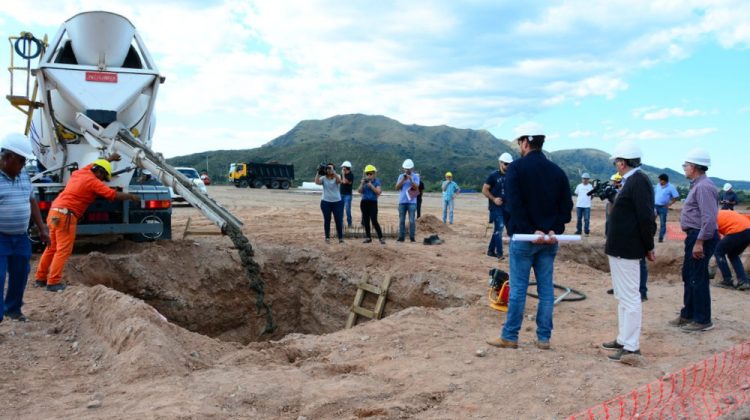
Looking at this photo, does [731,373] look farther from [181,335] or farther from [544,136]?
[181,335]

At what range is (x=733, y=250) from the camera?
795 centimetres

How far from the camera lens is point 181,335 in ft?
17.8

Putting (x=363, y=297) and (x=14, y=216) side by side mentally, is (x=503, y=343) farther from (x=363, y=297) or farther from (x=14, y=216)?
(x=14, y=216)

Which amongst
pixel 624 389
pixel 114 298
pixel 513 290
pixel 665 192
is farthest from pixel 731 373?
pixel 665 192

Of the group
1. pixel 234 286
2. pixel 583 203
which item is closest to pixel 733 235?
pixel 583 203

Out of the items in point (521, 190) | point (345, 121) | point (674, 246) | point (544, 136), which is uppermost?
point (345, 121)

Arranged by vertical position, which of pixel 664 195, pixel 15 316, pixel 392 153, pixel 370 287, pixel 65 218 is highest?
pixel 392 153

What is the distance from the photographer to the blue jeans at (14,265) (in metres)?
5.49

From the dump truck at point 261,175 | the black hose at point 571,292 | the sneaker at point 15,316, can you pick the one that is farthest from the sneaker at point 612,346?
the dump truck at point 261,175

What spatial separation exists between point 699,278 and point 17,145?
7046 mm

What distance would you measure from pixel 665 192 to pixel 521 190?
30.1 feet

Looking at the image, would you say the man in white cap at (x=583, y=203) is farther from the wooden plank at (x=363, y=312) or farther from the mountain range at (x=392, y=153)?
the mountain range at (x=392, y=153)

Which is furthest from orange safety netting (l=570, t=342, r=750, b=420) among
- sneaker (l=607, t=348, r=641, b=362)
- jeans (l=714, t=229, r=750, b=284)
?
jeans (l=714, t=229, r=750, b=284)

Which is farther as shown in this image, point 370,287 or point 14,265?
point 370,287
